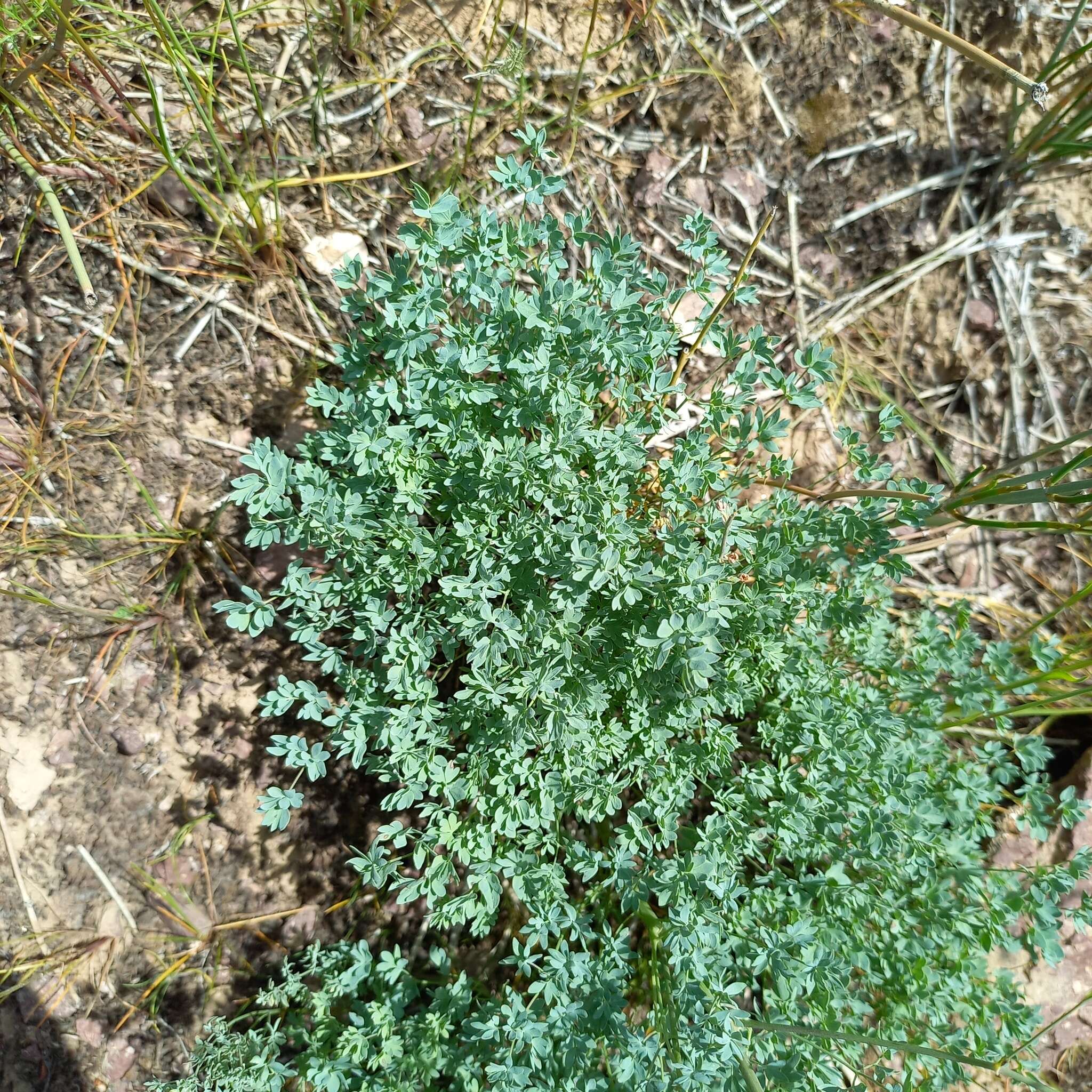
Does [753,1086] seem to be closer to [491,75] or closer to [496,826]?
[496,826]

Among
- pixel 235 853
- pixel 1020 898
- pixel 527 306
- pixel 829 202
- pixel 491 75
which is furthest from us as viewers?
pixel 829 202

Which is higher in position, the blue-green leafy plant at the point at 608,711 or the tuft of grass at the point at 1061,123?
the tuft of grass at the point at 1061,123

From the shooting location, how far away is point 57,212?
2.88 metres

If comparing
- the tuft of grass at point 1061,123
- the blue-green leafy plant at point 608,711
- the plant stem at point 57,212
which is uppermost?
the tuft of grass at point 1061,123

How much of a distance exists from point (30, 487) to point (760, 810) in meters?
2.85

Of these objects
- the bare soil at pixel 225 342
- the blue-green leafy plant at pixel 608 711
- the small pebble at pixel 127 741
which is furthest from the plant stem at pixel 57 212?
the small pebble at pixel 127 741

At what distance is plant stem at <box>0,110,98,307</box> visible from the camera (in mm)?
2816

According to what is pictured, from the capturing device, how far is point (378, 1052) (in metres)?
2.62

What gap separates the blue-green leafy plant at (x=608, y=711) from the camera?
2307 mm

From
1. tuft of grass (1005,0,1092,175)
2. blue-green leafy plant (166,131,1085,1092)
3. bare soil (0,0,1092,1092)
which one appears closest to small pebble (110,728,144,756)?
bare soil (0,0,1092,1092)

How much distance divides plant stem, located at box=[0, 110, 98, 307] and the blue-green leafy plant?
1069mm

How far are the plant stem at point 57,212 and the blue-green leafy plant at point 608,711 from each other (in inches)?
42.1

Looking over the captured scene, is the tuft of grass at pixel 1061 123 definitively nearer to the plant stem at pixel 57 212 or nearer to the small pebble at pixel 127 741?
the plant stem at pixel 57 212

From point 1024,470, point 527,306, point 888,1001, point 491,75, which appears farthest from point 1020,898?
point 491,75
